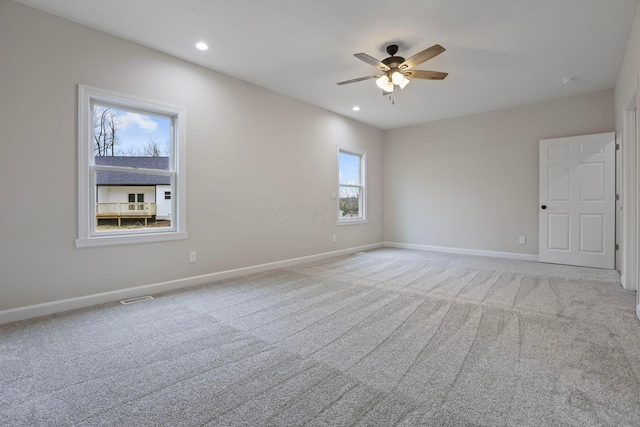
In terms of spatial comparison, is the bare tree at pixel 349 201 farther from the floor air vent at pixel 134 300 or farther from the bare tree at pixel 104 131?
the bare tree at pixel 104 131

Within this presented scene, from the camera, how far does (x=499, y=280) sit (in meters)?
3.90

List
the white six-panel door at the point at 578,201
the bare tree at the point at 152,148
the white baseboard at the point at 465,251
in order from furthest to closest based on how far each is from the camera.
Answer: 1. the white baseboard at the point at 465,251
2. the white six-panel door at the point at 578,201
3. the bare tree at the point at 152,148

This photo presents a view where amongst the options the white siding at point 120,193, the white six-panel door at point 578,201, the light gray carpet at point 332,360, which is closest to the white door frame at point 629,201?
the light gray carpet at point 332,360

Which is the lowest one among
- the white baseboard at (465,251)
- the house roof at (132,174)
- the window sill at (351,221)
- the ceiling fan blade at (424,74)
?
the white baseboard at (465,251)

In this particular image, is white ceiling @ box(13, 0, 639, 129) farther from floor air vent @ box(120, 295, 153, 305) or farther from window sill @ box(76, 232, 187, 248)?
floor air vent @ box(120, 295, 153, 305)

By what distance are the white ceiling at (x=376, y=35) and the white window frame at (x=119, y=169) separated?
0.64 meters

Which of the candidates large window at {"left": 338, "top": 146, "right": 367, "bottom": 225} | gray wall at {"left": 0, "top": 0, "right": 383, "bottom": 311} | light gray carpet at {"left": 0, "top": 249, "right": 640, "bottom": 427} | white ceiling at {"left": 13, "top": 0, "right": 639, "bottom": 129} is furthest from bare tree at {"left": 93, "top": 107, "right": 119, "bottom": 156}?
large window at {"left": 338, "top": 146, "right": 367, "bottom": 225}

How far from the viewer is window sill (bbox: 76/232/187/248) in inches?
115

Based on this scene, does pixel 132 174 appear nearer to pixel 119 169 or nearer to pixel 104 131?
pixel 119 169

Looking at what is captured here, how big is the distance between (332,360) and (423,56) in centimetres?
286

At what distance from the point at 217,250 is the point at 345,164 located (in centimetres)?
330

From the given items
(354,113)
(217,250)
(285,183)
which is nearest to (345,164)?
(354,113)

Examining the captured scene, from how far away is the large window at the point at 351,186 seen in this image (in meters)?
6.05

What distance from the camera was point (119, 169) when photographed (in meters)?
3.18
